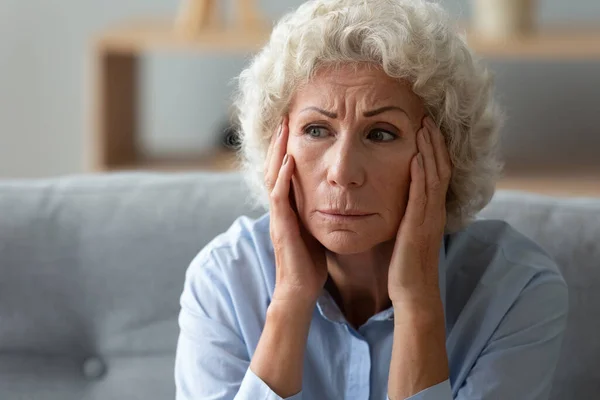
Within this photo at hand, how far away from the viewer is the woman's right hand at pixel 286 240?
59.2 inches

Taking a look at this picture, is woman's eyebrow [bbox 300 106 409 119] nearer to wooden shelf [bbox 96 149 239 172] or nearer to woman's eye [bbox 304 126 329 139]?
woman's eye [bbox 304 126 329 139]

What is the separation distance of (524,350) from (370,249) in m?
0.29

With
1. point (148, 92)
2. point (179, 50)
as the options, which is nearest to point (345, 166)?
point (179, 50)

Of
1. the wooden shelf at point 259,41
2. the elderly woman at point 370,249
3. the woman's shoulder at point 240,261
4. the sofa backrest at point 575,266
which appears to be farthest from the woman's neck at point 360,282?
the wooden shelf at point 259,41

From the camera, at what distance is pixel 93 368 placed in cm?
177

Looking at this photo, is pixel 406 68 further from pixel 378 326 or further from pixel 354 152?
pixel 378 326

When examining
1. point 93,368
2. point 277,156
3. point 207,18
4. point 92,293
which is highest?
point 207,18

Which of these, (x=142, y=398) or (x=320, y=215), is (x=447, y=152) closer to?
(x=320, y=215)

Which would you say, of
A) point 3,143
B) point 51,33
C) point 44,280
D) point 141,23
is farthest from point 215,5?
point 44,280

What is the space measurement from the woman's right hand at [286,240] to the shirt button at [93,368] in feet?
1.44

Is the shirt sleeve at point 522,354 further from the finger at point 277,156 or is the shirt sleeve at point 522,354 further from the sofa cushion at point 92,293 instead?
the sofa cushion at point 92,293

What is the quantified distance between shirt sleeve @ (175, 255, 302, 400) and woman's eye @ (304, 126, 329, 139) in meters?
0.28

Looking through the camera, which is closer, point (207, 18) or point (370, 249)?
point (370, 249)

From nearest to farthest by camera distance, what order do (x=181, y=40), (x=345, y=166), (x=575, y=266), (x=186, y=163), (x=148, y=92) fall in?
(x=345, y=166) < (x=575, y=266) < (x=181, y=40) < (x=186, y=163) < (x=148, y=92)
